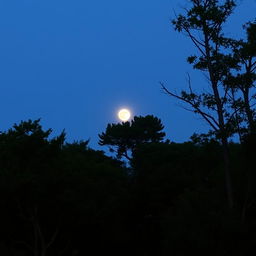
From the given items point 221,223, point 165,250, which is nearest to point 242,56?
point 221,223

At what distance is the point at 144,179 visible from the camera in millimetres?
36906

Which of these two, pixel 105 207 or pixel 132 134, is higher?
pixel 132 134

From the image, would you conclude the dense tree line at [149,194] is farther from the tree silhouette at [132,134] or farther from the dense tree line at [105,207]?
the tree silhouette at [132,134]

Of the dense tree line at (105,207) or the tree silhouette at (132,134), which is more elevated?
the tree silhouette at (132,134)

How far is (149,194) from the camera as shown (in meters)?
34.8

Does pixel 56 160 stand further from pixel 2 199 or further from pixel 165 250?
pixel 165 250

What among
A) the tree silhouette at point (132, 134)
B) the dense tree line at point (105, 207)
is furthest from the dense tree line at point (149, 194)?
the tree silhouette at point (132, 134)

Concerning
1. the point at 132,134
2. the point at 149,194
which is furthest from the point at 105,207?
the point at 132,134

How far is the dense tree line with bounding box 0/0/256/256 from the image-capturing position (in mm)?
22141

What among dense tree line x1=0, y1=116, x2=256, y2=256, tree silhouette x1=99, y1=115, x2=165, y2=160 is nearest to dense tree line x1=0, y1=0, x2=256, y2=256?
dense tree line x1=0, y1=116, x2=256, y2=256

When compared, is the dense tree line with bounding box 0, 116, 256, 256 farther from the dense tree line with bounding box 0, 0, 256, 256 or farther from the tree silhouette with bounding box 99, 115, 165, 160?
the tree silhouette with bounding box 99, 115, 165, 160

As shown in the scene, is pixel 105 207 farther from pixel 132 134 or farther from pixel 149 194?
pixel 132 134

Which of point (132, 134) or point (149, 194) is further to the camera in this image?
point (132, 134)

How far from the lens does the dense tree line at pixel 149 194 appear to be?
22.1 meters
